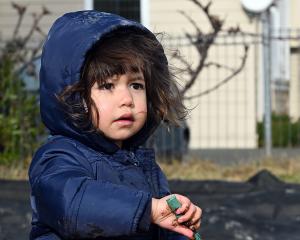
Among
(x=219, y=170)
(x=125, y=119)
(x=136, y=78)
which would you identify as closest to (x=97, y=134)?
(x=125, y=119)

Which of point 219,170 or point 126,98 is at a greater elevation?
point 126,98

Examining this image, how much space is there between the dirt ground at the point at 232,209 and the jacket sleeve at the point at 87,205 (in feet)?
9.45

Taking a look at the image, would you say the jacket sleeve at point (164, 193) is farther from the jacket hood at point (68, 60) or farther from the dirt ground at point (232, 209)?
the dirt ground at point (232, 209)

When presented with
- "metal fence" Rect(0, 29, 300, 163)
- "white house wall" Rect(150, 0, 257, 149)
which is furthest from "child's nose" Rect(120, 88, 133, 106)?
"white house wall" Rect(150, 0, 257, 149)

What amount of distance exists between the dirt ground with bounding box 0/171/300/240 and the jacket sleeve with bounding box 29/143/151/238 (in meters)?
2.88

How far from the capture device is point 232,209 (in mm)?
5750

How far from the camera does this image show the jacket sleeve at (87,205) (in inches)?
87.5

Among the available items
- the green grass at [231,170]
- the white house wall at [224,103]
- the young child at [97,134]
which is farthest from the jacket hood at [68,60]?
the white house wall at [224,103]

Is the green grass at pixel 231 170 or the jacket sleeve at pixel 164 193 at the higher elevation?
the jacket sleeve at pixel 164 193

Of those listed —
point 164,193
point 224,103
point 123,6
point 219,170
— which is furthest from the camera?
point 123,6

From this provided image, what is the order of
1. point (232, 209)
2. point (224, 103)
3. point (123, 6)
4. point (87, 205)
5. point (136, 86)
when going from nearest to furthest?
point (87, 205) < point (136, 86) < point (232, 209) < point (224, 103) < point (123, 6)

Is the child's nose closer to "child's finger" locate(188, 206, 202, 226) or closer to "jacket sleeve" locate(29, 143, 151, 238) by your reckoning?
"jacket sleeve" locate(29, 143, 151, 238)

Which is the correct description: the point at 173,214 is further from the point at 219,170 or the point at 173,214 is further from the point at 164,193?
the point at 219,170

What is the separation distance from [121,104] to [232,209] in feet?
11.3
